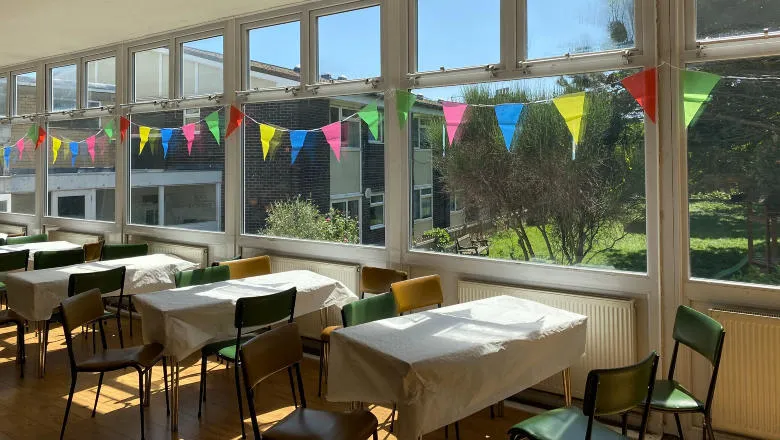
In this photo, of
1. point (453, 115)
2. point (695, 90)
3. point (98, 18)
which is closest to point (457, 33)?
point (453, 115)

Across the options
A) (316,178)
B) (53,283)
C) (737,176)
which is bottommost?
(53,283)

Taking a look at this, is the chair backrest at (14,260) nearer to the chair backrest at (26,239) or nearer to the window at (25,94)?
the chair backrest at (26,239)

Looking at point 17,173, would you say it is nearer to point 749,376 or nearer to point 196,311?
point 196,311

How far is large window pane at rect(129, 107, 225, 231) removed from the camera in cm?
589

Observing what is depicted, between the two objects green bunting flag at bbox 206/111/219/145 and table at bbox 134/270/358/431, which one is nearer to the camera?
table at bbox 134/270/358/431

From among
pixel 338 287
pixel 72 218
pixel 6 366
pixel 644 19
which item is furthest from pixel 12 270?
pixel 644 19

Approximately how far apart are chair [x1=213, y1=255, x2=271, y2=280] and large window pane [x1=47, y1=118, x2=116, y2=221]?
3.06m

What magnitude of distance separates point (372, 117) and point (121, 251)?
2.91 meters

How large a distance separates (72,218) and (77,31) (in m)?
2.52

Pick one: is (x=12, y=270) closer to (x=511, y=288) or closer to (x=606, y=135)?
(x=511, y=288)

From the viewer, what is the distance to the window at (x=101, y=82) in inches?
275

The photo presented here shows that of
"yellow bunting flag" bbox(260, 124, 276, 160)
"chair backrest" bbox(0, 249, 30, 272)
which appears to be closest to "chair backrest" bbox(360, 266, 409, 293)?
"yellow bunting flag" bbox(260, 124, 276, 160)

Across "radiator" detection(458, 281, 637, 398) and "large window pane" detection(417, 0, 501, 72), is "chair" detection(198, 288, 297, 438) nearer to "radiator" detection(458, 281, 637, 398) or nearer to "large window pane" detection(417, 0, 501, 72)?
"radiator" detection(458, 281, 637, 398)

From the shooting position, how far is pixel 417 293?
12.9ft
